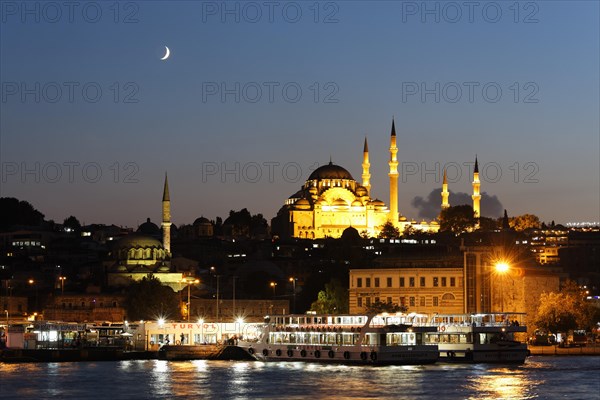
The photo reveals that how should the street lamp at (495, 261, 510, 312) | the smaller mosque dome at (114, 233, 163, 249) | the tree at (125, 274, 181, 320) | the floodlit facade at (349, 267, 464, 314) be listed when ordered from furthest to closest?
the smaller mosque dome at (114, 233, 163, 249), the tree at (125, 274, 181, 320), the floodlit facade at (349, 267, 464, 314), the street lamp at (495, 261, 510, 312)

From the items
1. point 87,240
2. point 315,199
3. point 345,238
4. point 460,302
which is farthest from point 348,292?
point 315,199

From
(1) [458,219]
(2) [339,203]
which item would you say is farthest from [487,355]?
(1) [458,219]

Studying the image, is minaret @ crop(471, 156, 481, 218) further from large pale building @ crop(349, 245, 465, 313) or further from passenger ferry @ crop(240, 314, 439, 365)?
passenger ferry @ crop(240, 314, 439, 365)

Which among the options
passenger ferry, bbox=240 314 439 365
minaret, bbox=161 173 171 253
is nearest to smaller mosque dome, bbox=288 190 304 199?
minaret, bbox=161 173 171 253

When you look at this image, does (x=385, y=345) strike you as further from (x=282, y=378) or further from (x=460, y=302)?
(x=460, y=302)

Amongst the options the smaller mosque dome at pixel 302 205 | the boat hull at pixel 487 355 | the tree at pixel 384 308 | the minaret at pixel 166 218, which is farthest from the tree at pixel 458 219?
the boat hull at pixel 487 355

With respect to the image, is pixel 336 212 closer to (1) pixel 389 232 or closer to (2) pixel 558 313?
(1) pixel 389 232
